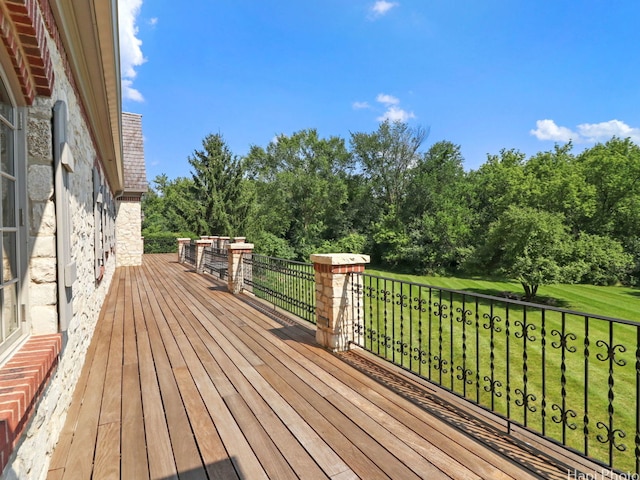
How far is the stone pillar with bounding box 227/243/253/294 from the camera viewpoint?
8.00m

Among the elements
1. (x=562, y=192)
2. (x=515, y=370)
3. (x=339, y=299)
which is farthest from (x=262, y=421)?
(x=562, y=192)

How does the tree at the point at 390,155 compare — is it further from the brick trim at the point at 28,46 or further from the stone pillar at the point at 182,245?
the brick trim at the point at 28,46

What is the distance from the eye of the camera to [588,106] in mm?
20562

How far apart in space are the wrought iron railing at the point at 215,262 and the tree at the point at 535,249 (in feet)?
38.2

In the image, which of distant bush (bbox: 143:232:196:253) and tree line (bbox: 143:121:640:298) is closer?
tree line (bbox: 143:121:640:298)

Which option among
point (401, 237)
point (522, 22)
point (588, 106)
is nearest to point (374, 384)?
point (522, 22)

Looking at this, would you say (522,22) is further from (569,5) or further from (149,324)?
(149,324)

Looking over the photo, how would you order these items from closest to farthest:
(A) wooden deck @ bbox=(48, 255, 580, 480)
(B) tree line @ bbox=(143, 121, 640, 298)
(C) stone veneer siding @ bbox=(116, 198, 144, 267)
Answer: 1. (A) wooden deck @ bbox=(48, 255, 580, 480)
2. (C) stone veneer siding @ bbox=(116, 198, 144, 267)
3. (B) tree line @ bbox=(143, 121, 640, 298)

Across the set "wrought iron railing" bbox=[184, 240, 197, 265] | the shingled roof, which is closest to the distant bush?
"wrought iron railing" bbox=[184, 240, 197, 265]

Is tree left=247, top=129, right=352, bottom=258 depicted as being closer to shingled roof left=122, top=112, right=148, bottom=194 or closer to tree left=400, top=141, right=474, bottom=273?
tree left=400, top=141, right=474, bottom=273

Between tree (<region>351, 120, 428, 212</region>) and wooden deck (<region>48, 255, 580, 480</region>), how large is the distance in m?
25.0

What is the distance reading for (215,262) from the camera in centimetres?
1097

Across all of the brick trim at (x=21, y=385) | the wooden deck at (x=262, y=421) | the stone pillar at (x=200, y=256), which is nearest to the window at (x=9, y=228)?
the brick trim at (x=21, y=385)

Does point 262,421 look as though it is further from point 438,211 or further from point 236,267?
point 438,211
